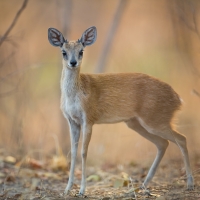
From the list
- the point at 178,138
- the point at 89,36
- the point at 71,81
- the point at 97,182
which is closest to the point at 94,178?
the point at 97,182

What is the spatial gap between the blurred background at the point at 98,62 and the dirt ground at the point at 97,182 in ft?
1.73

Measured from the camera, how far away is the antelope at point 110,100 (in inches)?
301

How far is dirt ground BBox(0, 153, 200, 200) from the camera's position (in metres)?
7.09

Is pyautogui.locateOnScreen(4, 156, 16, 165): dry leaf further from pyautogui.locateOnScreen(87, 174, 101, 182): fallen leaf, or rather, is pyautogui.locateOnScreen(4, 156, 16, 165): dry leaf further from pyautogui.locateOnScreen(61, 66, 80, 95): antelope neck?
pyautogui.locateOnScreen(61, 66, 80, 95): antelope neck

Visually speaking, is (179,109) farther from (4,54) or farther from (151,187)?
(4,54)

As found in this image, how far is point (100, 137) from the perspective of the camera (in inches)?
505

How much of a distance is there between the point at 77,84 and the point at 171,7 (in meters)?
5.35

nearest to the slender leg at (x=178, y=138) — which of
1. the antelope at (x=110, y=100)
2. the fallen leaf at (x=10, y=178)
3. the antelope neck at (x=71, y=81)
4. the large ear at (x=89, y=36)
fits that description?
the antelope at (x=110, y=100)

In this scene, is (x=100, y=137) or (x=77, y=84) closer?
(x=77, y=84)

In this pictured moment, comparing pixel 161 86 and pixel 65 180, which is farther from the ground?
pixel 161 86

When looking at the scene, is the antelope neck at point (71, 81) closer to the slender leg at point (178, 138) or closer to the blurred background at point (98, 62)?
the blurred background at point (98, 62)

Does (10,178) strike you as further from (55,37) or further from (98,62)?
(98,62)

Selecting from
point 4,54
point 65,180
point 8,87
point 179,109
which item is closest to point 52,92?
point 8,87

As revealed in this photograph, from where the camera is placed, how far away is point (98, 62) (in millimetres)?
14398
